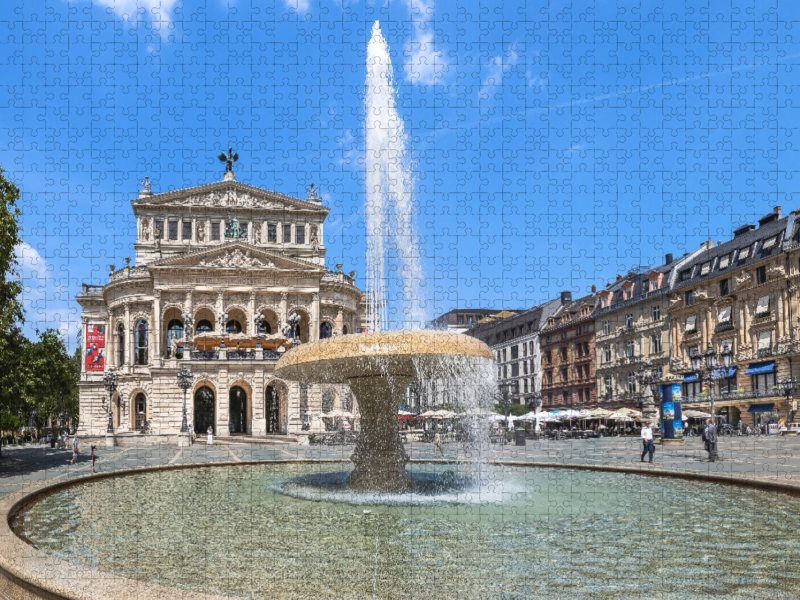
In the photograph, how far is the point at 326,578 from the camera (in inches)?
290

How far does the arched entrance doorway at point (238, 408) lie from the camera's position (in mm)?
66225

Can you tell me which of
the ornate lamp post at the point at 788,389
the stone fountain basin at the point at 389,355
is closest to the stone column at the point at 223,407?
the ornate lamp post at the point at 788,389

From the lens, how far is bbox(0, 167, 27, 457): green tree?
23219 millimetres

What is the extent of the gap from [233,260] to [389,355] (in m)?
55.6

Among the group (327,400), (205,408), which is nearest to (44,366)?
(327,400)

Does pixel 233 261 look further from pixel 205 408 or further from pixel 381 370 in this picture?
pixel 381 370

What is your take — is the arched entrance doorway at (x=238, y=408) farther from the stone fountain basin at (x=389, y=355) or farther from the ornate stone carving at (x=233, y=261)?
the stone fountain basin at (x=389, y=355)

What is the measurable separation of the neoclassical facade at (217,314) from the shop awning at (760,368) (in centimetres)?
3099

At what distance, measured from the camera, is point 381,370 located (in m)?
15.1

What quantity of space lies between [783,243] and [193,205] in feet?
174

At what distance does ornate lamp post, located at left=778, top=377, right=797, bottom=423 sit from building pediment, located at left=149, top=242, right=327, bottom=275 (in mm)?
40829

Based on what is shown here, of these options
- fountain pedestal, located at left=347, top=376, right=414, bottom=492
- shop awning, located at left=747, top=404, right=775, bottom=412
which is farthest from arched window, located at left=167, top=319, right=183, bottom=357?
fountain pedestal, located at left=347, top=376, right=414, bottom=492

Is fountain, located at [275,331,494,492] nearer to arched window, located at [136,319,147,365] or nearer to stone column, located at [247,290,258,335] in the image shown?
stone column, located at [247,290,258,335]

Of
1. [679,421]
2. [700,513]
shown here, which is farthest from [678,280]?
[700,513]
